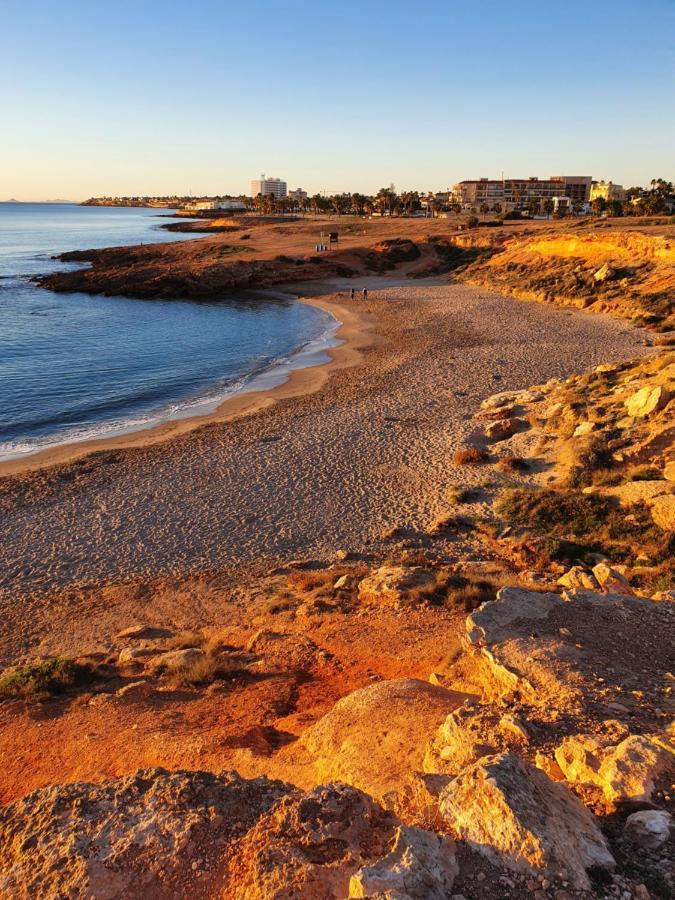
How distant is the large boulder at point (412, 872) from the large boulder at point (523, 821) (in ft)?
0.90

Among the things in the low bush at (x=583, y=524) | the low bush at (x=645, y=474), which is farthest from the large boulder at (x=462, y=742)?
the low bush at (x=645, y=474)

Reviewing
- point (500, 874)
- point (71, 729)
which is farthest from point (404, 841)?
point (71, 729)

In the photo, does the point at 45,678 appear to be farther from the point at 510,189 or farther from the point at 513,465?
the point at 510,189

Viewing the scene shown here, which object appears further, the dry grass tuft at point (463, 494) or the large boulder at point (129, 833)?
the dry grass tuft at point (463, 494)

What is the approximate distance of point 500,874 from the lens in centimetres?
423

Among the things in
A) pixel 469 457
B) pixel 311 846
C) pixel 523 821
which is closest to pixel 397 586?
pixel 311 846

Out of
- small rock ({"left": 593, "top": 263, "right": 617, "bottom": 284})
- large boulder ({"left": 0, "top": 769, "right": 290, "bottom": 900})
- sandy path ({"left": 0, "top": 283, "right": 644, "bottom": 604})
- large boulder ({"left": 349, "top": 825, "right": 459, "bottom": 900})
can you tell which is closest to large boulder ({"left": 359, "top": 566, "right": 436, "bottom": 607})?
sandy path ({"left": 0, "top": 283, "right": 644, "bottom": 604})

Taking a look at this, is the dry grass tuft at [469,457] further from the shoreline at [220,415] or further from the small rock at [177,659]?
the small rock at [177,659]

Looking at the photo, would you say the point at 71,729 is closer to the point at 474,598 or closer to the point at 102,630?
the point at 102,630

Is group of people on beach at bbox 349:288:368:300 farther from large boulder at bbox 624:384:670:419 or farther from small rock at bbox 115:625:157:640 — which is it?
small rock at bbox 115:625:157:640

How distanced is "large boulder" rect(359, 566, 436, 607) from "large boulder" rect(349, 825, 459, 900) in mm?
7287

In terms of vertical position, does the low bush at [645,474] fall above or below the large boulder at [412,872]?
below

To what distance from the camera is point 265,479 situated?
1884 cm

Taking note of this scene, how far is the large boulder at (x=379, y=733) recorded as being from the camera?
6.40 m
